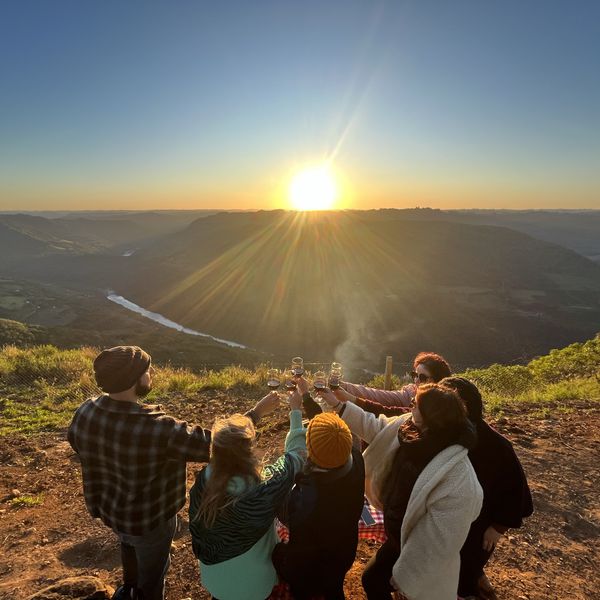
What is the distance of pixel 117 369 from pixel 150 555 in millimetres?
1289

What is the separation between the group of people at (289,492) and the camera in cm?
202

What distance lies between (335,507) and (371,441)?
2.68ft

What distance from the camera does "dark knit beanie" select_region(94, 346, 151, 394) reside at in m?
2.11

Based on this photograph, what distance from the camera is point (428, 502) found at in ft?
6.98

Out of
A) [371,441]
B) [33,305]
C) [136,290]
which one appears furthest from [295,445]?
[136,290]

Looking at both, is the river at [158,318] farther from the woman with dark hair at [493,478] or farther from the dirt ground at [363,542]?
the woman with dark hair at [493,478]

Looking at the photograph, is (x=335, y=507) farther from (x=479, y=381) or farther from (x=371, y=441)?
(x=479, y=381)

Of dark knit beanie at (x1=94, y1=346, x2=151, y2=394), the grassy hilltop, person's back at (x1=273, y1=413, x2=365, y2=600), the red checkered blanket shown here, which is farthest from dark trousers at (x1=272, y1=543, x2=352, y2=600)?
the grassy hilltop

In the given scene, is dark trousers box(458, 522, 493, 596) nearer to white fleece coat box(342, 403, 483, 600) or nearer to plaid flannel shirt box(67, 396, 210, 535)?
white fleece coat box(342, 403, 483, 600)

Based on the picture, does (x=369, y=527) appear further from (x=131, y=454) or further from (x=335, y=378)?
(x=131, y=454)

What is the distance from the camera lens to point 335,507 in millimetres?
2049

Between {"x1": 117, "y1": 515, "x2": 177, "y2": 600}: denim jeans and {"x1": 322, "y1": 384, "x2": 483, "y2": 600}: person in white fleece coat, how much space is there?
1359 mm

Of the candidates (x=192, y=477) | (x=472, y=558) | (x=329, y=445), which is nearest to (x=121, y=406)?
(x=329, y=445)

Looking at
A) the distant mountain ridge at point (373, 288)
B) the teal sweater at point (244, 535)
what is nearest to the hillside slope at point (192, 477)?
the teal sweater at point (244, 535)
